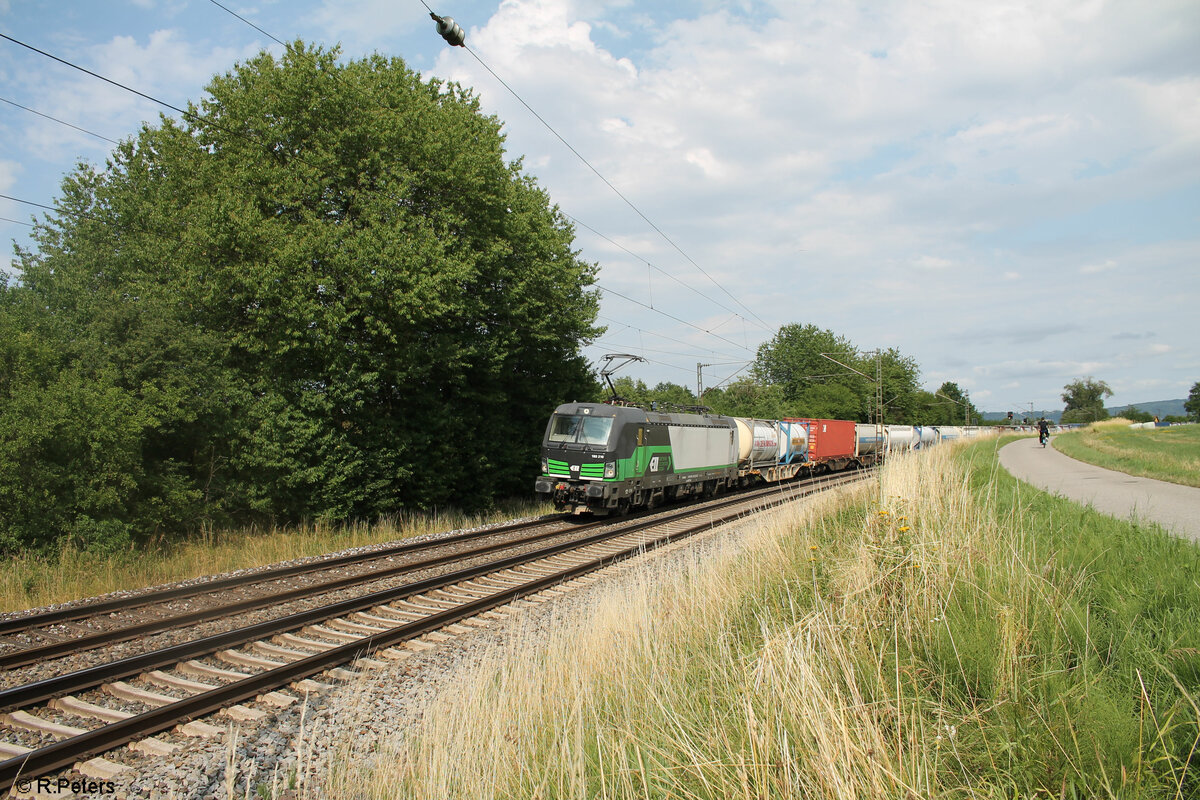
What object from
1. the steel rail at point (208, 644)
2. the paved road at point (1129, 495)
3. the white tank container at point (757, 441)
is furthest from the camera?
Result: the white tank container at point (757, 441)

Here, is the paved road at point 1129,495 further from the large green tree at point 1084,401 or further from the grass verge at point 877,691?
the large green tree at point 1084,401

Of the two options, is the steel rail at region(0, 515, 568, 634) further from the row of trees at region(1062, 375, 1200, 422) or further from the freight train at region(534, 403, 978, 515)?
the row of trees at region(1062, 375, 1200, 422)

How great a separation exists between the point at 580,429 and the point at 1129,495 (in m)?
12.4

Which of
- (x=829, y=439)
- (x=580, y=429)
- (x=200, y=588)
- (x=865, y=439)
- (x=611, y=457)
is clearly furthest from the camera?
(x=865, y=439)

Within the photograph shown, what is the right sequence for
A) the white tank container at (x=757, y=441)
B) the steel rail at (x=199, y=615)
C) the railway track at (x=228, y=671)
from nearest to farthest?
the railway track at (x=228, y=671)
the steel rail at (x=199, y=615)
the white tank container at (x=757, y=441)

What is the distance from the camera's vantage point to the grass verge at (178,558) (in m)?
9.77

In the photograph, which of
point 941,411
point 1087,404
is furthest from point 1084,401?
point 941,411

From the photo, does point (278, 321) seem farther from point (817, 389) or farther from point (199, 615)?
point (817, 389)

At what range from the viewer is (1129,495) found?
1350 cm

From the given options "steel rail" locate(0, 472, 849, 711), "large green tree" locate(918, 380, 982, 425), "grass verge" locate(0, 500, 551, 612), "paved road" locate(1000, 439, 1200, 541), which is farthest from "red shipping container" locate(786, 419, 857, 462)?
"large green tree" locate(918, 380, 982, 425)

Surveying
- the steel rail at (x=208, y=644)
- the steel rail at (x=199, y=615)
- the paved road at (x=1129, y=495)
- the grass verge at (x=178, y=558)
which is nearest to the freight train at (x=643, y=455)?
the grass verge at (x=178, y=558)

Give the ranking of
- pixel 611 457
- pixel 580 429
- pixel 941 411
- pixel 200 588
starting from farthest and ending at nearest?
1. pixel 941 411
2. pixel 580 429
3. pixel 611 457
4. pixel 200 588

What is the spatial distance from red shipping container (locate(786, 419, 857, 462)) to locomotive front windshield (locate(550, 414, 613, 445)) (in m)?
17.4

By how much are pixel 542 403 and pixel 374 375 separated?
10237 mm
